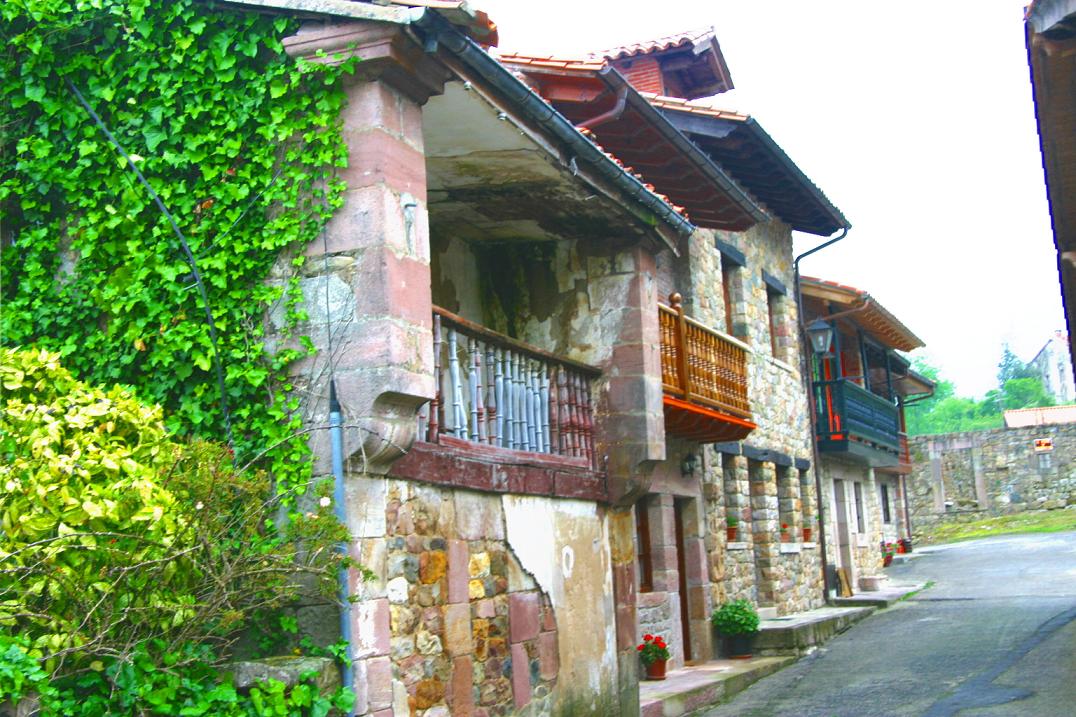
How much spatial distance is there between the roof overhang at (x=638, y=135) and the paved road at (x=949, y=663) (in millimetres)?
4726

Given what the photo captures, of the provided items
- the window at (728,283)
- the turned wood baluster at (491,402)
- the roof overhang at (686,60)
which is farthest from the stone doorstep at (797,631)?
the roof overhang at (686,60)

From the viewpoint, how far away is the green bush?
561 inches

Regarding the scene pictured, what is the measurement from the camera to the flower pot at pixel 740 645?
565 inches

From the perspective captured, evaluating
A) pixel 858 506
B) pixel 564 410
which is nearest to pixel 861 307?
pixel 858 506

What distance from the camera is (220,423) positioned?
269 inches

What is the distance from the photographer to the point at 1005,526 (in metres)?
34.7

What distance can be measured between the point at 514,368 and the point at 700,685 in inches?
164

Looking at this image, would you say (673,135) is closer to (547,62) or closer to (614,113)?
(614,113)

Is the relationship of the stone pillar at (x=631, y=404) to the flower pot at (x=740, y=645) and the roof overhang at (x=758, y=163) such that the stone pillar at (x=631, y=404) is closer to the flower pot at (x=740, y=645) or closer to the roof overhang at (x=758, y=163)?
the flower pot at (x=740, y=645)

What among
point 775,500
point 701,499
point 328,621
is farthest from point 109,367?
point 775,500

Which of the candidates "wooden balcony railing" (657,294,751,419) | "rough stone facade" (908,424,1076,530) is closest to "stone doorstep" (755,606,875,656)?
"wooden balcony railing" (657,294,751,419)

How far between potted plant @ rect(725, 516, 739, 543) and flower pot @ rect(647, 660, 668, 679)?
3630mm

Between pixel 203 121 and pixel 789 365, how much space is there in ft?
41.9

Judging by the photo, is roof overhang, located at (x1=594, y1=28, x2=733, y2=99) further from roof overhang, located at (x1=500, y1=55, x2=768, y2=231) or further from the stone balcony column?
the stone balcony column
